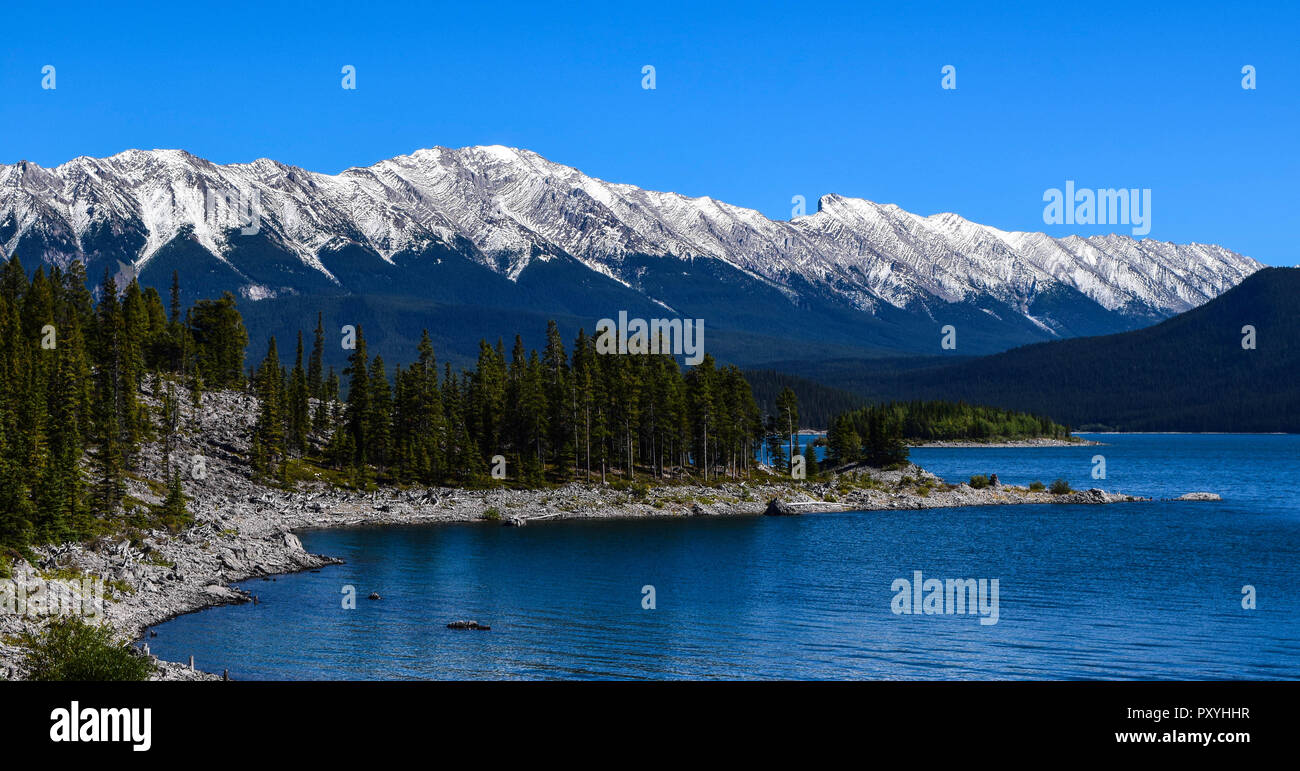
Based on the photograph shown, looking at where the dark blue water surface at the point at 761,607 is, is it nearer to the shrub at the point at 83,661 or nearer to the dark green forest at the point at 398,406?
the shrub at the point at 83,661

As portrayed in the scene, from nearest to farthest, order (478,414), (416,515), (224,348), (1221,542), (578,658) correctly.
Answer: (578,658) → (1221,542) → (416,515) → (478,414) → (224,348)

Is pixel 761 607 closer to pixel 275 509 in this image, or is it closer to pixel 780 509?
pixel 275 509

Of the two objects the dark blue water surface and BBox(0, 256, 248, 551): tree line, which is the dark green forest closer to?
BBox(0, 256, 248, 551): tree line

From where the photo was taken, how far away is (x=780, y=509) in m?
122

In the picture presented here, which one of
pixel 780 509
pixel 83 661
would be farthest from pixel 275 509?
pixel 83 661

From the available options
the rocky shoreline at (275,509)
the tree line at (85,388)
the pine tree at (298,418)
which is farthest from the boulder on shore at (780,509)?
the tree line at (85,388)

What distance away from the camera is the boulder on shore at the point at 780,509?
121938 mm

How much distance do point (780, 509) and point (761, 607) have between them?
6198 cm

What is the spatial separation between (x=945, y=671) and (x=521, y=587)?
103 ft

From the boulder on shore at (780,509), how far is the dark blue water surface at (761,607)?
1372 cm

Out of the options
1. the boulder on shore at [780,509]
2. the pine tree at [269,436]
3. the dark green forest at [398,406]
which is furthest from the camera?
the boulder on shore at [780,509]

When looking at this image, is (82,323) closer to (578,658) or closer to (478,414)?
(478,414)
